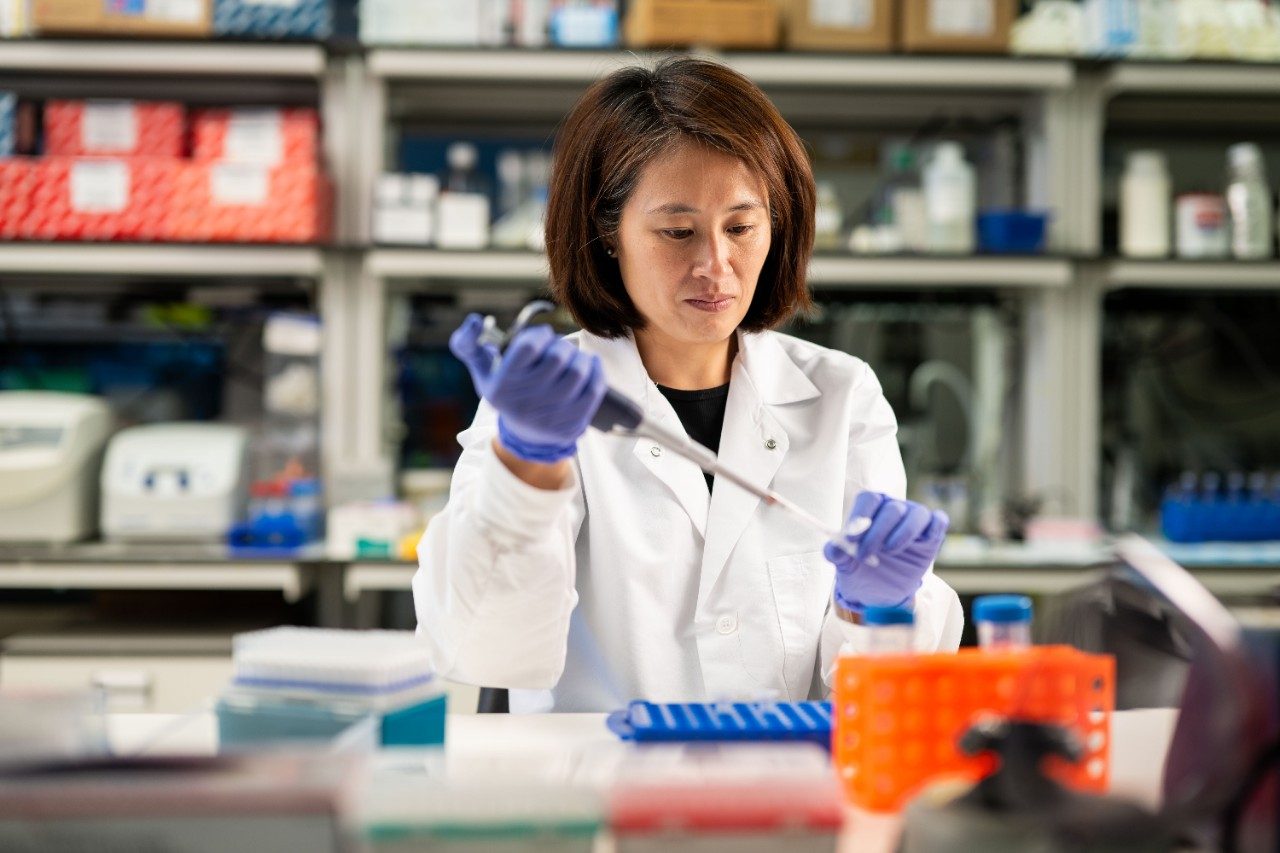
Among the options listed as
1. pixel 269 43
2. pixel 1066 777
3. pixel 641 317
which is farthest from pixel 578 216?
pixel 269 43

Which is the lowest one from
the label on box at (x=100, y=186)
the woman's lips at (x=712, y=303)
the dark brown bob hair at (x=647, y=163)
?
the woman's lips at (x=712, y=303)

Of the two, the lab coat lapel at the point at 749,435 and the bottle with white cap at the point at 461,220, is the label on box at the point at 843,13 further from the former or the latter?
the lab coat lapel at the point at 749,435

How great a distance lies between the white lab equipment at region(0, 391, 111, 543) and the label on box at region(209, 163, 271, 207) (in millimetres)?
571

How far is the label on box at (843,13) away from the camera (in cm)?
262

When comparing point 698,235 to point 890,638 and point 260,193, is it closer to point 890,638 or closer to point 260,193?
point 890,638

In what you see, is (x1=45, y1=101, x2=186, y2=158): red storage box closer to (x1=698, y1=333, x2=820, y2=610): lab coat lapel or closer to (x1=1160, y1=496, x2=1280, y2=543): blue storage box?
(x1=698, y1=333, x2=820, y2=610): lab coat lapel

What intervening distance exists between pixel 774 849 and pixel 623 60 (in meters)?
2.26

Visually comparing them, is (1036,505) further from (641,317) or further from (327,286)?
(327,286)

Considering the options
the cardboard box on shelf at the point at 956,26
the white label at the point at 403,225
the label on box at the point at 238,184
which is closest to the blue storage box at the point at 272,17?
the label on box at the point at 238,184

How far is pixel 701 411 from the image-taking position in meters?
1.53

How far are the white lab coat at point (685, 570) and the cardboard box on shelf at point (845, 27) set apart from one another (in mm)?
1339

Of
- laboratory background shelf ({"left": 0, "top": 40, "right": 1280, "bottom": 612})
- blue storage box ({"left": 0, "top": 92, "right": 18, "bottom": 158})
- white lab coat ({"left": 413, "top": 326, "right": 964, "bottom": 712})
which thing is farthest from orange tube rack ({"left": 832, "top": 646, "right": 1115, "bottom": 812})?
blue storage box ({"left": 0, "top": 92, "right": 18, "bottom": 158})

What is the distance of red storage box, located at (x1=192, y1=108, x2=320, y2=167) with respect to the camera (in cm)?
259

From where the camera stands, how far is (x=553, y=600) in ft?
4.01
